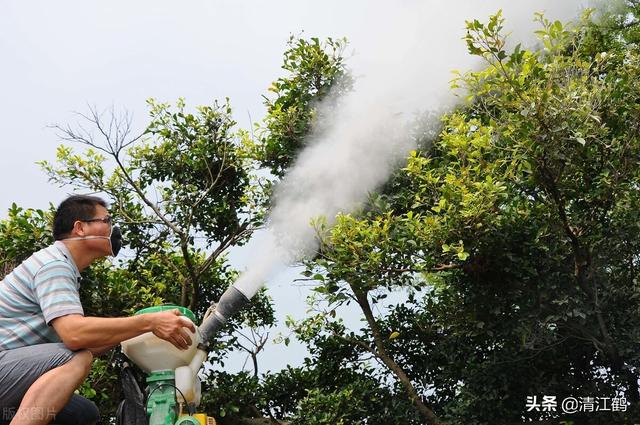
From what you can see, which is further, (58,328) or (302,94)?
(302,94)

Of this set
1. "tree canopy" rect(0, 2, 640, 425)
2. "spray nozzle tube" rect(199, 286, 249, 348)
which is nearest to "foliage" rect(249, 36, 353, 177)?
"tree canopy" rect(0, 2, 640, 425)

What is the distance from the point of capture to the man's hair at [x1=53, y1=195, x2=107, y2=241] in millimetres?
2947

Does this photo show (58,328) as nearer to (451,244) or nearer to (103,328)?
(103,328)

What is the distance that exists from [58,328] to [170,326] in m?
0.50

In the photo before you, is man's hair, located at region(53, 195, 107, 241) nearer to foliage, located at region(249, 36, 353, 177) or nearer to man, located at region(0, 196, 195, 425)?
man, located at region(0, 196, 195, 425)

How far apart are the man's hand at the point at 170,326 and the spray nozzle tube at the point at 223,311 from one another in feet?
1.52

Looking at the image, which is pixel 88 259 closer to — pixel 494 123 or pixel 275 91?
pixel 494 123

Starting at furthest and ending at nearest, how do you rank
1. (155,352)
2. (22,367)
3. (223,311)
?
(223,311)
(155,352)
(22,367)

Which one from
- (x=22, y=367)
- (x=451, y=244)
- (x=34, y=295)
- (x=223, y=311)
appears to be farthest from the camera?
(x=451, y=244)

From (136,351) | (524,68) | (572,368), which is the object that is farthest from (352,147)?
(136,351)

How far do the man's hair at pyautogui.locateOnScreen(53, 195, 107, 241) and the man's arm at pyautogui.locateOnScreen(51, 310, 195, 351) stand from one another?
19.0 inches

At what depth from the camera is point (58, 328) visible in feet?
8.40

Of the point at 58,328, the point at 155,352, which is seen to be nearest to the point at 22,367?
the point at 58,328

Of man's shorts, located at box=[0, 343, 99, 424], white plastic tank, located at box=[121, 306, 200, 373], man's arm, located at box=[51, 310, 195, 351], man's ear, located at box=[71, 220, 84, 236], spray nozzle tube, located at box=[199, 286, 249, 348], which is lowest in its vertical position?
man's shorts, located at box=[0, 343, 99, 424]
